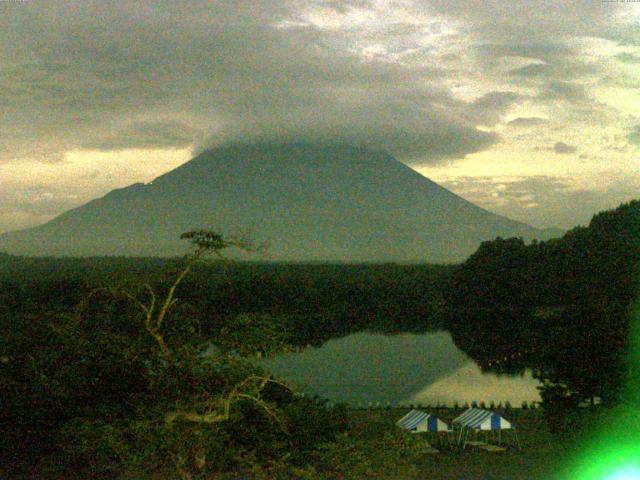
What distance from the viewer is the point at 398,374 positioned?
911 inches

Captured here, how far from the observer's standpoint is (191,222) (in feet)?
272

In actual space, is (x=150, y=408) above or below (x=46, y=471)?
above

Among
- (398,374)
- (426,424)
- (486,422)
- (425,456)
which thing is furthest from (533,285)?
(425,456)

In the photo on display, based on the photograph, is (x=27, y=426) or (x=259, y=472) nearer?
(x=259, y=472)

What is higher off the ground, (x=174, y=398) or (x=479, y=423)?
(x=174, y=398)

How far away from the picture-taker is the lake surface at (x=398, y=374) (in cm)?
1917

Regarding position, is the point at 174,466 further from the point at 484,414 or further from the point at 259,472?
the point at 484,414

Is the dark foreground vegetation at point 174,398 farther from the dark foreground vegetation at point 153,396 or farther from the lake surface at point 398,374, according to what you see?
the lake surface at point 398,374

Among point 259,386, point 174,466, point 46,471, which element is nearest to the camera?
point 259,386

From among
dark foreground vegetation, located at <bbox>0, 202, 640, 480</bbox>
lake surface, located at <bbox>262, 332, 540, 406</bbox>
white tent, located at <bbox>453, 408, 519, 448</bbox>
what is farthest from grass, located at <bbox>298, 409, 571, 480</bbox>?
lake surface, located at <bbox>262, 332, 540, 406</bbox>

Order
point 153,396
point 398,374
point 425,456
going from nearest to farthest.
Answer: point 153,396 < point 425,456 < point 398,374

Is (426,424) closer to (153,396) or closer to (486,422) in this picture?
(486,422)

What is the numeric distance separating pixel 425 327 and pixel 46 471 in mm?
A: 29650

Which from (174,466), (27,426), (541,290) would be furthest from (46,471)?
(541,290)
